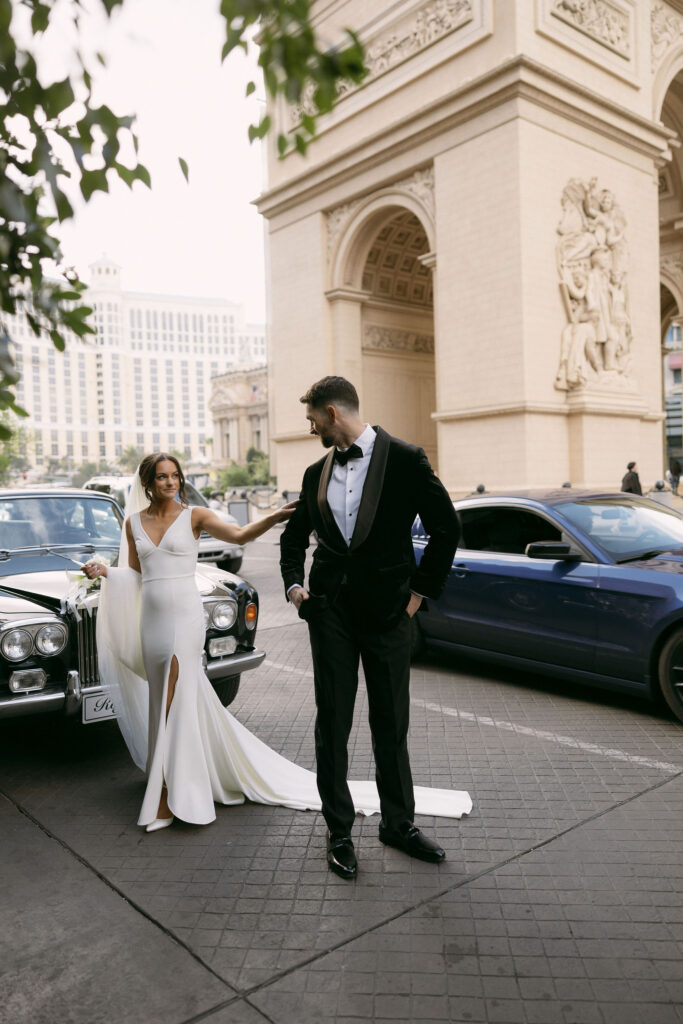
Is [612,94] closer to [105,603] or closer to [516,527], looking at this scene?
[516,527]

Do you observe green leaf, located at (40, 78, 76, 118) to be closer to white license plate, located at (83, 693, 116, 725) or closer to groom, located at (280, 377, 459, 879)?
groom, located at (280, 377, 459, 879)

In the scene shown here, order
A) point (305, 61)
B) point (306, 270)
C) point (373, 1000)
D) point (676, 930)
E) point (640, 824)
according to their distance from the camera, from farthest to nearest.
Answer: point (306, 270) → point (640, 824) → point (676, 930) → point (373, 1000) → point (305, 61)

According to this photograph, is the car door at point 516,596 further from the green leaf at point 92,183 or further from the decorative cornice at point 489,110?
the decorative cornice at point 489,110

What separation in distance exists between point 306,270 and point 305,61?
23.7 m

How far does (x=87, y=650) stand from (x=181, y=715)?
3.27 feet

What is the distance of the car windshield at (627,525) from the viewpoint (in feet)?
19.8

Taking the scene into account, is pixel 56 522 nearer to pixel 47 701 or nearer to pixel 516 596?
pixel 47 701

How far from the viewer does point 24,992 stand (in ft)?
8.80

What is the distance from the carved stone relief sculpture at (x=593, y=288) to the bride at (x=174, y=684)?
16.7 meters

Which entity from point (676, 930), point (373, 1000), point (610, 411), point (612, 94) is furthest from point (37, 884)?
point (612, 94)

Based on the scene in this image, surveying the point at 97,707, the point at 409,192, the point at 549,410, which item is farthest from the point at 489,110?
the point at 97,707

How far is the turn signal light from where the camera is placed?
5332mm

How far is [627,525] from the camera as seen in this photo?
6336 millimetres

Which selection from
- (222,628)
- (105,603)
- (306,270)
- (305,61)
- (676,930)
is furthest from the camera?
(306,270)
